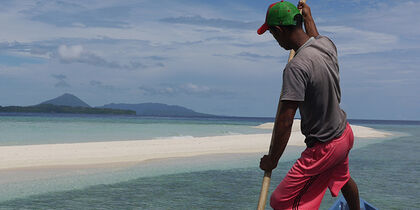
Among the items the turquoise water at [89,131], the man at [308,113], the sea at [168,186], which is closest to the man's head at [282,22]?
the man at [308,113]

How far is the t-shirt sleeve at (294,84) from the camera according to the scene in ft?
8.93

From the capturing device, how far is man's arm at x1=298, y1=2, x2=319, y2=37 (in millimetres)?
3555

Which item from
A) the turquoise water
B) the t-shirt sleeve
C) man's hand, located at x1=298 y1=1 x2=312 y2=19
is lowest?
the turquoise water

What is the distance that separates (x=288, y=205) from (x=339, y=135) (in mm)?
626

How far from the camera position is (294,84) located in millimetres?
2721

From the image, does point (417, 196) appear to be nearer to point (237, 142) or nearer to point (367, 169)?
point (367, 169)

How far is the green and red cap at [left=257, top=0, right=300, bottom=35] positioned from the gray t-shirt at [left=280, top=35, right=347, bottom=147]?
22 cm

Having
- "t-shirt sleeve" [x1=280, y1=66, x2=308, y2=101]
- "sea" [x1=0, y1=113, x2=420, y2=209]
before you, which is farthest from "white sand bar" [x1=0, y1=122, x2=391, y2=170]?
"t-shirt sleeve" [x1=280, y1=66, x2=308, y2=101]

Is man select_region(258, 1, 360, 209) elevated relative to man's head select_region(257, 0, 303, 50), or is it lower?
lower

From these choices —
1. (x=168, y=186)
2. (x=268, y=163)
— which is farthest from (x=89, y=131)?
(x=268, y=163)

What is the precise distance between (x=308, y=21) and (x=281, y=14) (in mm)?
862

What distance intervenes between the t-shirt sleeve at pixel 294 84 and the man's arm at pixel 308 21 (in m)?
0.93

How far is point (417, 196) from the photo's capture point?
942 cm

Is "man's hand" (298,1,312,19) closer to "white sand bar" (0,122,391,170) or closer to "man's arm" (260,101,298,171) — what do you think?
"man's arm" (260,101,298,171)
